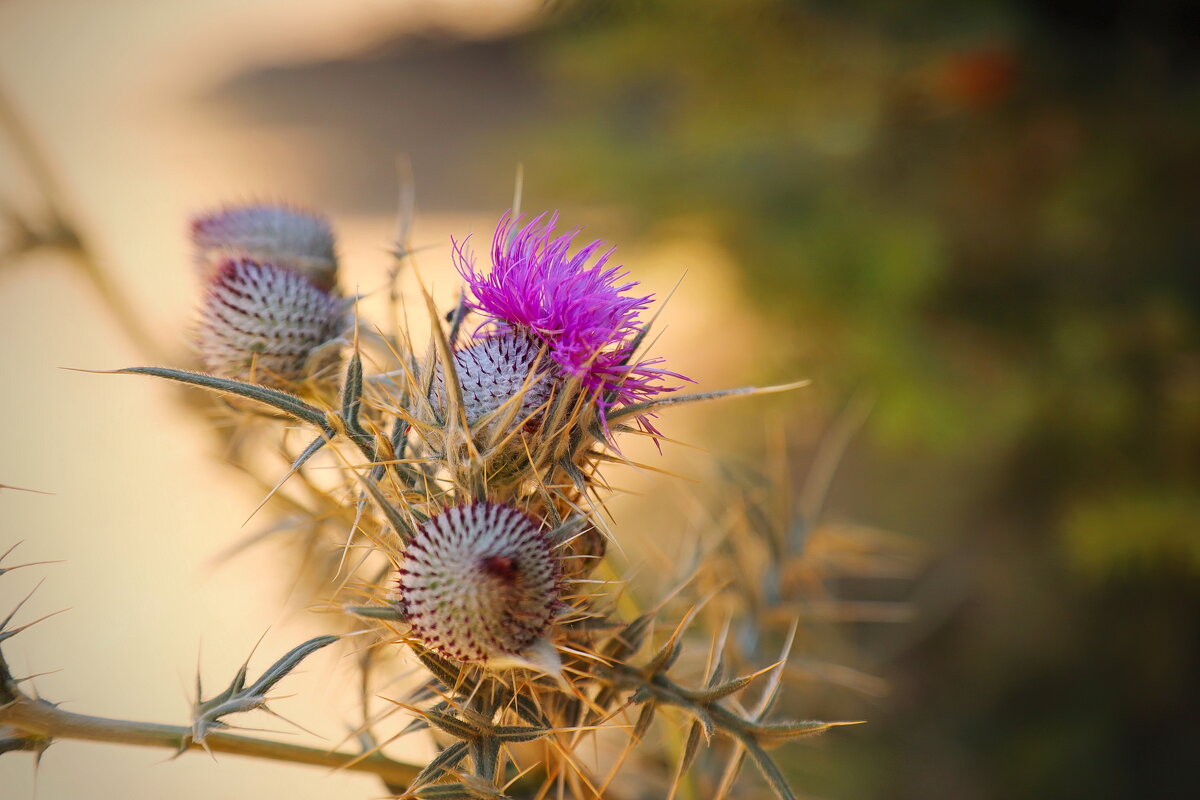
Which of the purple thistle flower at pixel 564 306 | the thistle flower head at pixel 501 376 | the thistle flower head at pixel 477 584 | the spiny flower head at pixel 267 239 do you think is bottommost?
the thistle flower head at pixel 477 584

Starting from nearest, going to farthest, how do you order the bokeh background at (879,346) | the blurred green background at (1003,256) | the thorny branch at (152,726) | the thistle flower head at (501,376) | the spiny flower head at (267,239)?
the thorny branch at (152,726), the thistle flower head at (501,376), the spiny flower head at (267,239), the bokeh background at (879,346), the blurred green background at (1003,256)

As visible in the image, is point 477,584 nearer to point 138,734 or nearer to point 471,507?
point 471,507

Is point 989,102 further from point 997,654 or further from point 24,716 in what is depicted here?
point 24,716

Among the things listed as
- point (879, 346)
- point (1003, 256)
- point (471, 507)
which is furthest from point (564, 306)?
point (1003, 256)

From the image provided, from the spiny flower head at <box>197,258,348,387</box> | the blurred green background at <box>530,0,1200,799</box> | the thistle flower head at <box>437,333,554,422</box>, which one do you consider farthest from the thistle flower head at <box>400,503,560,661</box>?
the blurred green background at <box>530,0,1200,799</box>

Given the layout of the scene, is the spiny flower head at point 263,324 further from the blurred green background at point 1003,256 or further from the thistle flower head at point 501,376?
the blurred green background at point 1003,256

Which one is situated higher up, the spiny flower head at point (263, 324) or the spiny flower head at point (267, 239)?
the spiny flower head at point (267, 239)

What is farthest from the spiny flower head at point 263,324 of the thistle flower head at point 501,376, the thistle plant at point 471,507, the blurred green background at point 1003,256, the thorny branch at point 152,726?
the blurred green background at point 1003,256

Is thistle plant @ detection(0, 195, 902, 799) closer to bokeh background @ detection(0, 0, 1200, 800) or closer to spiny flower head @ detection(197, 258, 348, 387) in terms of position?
spiny flower head @ detection(197, 258, 348, 387)
